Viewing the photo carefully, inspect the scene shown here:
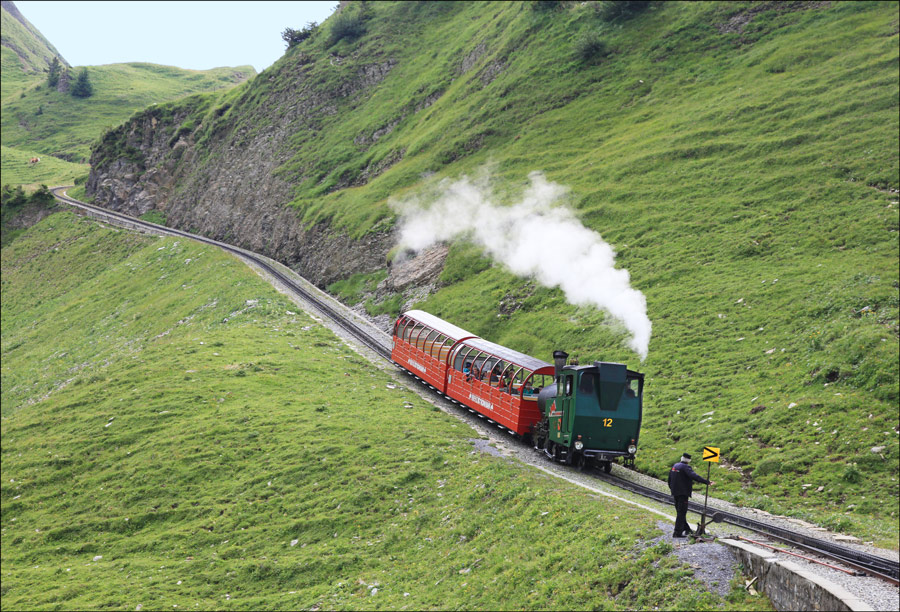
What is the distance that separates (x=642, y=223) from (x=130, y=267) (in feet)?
188

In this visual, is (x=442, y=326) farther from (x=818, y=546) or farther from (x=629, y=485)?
(x=818, y=546)

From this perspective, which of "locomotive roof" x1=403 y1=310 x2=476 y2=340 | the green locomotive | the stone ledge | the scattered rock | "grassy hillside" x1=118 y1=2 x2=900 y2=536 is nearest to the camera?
the stone ledge

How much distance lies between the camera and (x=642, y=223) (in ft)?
157

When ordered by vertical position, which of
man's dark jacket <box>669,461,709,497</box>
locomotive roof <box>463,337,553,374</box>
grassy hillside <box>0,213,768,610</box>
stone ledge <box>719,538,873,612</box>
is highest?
locomotive roof <box>463,337,553,374</box>

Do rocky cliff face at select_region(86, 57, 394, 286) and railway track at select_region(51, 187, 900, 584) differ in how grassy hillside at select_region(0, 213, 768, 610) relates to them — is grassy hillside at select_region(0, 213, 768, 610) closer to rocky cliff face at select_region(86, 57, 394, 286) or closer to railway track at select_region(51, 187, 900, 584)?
railway track at select_region(51, 187, 900, 584)

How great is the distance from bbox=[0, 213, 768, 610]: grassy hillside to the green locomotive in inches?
106

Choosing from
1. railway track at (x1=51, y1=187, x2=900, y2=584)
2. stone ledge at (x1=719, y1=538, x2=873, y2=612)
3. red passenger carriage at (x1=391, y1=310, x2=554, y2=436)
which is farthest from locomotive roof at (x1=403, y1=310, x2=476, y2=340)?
stone ledge at (x1=719, y1=538, x2=873, y2=612)

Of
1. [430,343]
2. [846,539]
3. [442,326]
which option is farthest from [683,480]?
[430,343]

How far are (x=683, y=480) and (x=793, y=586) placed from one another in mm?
4130

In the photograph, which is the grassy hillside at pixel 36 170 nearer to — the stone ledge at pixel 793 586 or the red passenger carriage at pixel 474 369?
the red passenger carriage at pixel 474 369

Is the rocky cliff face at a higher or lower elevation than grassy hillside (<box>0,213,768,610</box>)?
higher

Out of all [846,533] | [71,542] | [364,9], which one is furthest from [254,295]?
[364,9]

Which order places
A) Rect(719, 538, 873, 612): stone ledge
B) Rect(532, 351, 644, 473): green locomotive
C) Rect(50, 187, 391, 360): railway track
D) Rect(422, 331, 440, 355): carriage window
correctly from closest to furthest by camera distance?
Rect(719, 538, 873, 612): stone ledge → Rect(532, 351, 644, 473): green locomotive → Rect(422, 331, 440, 355): carriage window → Rect(50, 187, 391, 360): railway track

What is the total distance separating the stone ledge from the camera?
36.1 ft
